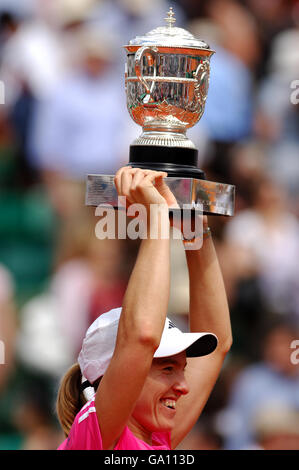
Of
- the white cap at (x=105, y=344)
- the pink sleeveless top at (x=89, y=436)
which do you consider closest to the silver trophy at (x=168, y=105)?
the white cap at (x=105, y=344)

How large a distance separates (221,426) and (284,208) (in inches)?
55.2

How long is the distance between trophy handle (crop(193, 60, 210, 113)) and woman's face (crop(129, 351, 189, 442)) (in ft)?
2.59

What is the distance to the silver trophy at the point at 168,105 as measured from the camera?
2.92 m

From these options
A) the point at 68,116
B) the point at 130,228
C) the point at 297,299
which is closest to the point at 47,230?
the point at 68,116

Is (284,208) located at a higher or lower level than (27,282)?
higher

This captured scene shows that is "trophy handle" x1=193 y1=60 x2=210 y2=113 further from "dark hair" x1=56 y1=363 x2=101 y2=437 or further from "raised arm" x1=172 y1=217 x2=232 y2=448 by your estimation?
"dark hair" x1=56 y1=363 x2=101 y2=437

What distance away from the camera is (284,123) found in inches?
253

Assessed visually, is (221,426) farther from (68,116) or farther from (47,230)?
(68,116)

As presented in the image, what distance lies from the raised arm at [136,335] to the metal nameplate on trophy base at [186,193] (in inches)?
10.6

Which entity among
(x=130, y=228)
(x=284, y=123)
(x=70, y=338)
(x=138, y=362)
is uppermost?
(x=284, y=123)

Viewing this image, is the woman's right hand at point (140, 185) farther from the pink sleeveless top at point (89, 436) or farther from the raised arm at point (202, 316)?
the pink sleeveless top at point (89, 436)

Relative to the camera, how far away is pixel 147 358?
2535 mm

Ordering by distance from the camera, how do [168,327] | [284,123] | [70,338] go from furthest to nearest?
[284,123] → [70,338] → [168,327]

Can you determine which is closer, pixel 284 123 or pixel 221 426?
pixel 221 426
